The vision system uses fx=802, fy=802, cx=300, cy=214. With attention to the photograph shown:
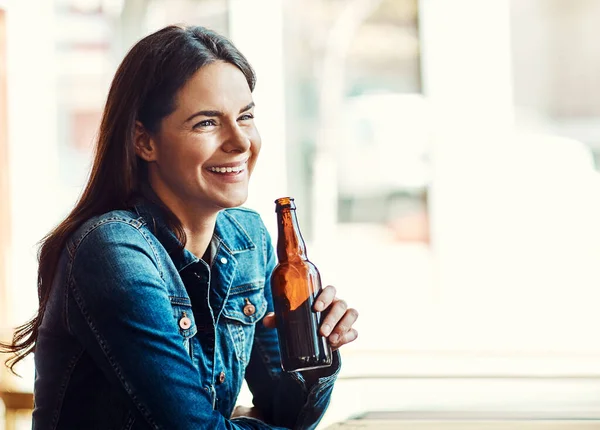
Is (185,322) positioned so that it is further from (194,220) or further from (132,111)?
(132,111)

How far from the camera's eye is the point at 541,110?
143 inches

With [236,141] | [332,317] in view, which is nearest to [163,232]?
[236,141]

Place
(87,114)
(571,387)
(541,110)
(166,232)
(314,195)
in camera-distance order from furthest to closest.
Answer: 1. (87,114)
2. (314,195)
3. (541,110)
4. (571,387)
5. (166,232)

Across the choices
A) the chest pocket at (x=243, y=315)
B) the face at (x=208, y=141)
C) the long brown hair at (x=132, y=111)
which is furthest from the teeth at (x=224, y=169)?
the chest pocket at (x=243, y=315)

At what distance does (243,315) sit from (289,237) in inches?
7.9

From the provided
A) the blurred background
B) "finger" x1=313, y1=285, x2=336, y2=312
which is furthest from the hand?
the blurred background

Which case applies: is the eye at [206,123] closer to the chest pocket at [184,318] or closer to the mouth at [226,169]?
the mouth at [226,169]

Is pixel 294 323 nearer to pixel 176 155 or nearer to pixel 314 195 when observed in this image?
pixel 176 155

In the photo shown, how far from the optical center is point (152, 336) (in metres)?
1.05

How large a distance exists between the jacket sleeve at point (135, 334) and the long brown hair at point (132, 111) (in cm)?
13

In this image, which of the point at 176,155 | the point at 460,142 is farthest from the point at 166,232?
the point at 460,142

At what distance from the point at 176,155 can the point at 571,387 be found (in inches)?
30.5

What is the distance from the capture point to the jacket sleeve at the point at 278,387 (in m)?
1.28

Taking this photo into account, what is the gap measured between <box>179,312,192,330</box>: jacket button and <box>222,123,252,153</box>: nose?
0.26 m
